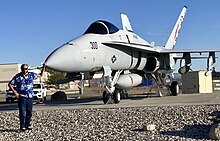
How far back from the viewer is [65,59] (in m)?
14.6

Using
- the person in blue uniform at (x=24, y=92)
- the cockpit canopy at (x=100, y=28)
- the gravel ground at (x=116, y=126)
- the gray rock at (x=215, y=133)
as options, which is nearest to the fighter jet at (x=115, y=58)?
the cockpit canopy at (x=100, y=28)

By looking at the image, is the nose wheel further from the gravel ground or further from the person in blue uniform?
the person in blue uniform

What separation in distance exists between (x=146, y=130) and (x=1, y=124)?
5.17 metres

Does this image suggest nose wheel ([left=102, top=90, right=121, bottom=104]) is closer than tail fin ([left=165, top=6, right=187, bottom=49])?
Yes

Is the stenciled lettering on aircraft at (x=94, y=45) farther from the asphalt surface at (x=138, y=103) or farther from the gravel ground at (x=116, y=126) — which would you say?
the gravel ground at (x=116, y=126)

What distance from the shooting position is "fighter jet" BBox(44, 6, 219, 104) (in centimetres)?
→ 1516

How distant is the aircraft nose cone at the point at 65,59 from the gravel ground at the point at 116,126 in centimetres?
222

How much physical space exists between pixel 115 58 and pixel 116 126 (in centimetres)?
838

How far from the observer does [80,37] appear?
1669 centimetres

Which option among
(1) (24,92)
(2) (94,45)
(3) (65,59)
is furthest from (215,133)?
(2) (94,45)

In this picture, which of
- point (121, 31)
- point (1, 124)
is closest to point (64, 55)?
point (1, 124)

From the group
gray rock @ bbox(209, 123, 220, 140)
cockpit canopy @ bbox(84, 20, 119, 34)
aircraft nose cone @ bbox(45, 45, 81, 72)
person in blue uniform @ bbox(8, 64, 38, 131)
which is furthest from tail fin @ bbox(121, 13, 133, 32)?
gray rock @ bbox(209, 123, 220, 140)

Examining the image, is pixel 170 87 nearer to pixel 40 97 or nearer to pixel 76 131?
pixel 40 97

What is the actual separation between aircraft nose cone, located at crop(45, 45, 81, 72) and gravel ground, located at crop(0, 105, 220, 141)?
7.29 feet
